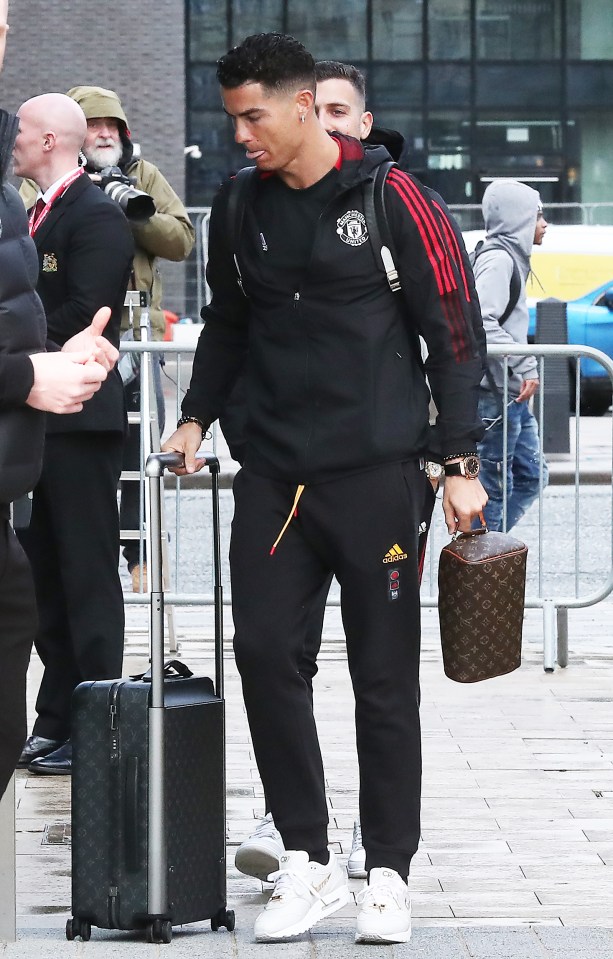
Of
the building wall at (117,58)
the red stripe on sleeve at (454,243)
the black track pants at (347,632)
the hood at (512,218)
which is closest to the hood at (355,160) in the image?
the red stripe on sleeve at (454,243)

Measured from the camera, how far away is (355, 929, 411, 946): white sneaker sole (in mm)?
3811

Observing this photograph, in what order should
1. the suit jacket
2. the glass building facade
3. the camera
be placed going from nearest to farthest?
the suit jacket
the camera
the glass building facade

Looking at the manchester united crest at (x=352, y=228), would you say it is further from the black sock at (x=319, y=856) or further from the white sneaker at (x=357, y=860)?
the white sneaker at (x=357, y=860)

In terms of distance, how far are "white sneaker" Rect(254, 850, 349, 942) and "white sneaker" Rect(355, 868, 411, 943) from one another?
0.10m

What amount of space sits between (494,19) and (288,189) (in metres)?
27.6

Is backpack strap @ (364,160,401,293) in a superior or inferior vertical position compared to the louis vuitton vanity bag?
superior

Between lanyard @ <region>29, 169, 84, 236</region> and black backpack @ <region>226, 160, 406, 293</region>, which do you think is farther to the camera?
lanyard @ <region>29, 169, 84, 236</region>

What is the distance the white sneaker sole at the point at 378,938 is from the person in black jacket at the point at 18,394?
1090 millimetres

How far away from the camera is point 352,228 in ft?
12.8

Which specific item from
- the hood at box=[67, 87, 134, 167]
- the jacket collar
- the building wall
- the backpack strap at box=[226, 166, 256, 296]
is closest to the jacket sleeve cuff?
the backpack strap at box=[226, 166, 256, 296]

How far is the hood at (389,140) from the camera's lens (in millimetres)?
4473

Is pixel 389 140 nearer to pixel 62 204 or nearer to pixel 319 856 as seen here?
pixel 62 204

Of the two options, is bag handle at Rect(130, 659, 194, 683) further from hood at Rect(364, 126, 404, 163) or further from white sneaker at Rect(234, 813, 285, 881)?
hood at Rect(364, 126, 404, 163)

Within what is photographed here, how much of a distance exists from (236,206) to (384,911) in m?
1.59
